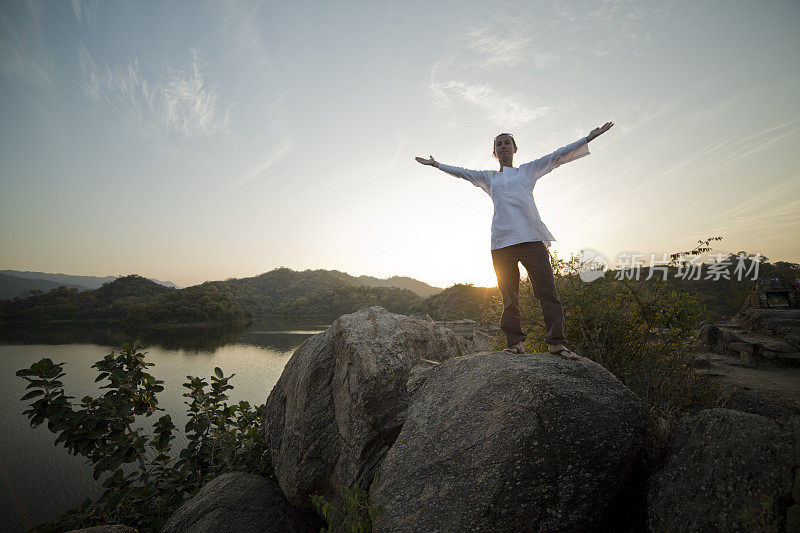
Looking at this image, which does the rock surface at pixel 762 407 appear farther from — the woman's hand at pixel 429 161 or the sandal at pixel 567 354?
the woman's hand at pixel 429 161

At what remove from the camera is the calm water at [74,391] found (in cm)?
1203

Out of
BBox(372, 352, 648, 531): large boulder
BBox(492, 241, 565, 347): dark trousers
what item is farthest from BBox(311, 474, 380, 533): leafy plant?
BBox(492, 241, 565, 347): dark trousers

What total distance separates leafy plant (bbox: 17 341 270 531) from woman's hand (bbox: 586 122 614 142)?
6131mm

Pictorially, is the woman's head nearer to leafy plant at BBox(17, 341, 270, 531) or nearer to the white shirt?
the white shirt

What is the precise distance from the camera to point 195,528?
12.8 ft

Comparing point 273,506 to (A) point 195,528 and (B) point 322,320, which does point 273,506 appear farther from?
(B) point 322,320

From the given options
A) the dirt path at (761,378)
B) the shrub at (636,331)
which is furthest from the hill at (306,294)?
the shrub at (636,331)

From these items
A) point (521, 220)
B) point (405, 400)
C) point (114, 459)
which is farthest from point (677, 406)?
point (114, 459)

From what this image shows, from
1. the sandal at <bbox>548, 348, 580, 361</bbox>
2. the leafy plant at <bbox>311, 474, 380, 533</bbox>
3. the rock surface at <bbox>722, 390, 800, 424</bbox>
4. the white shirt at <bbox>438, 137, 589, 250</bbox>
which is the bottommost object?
the leafy plant at <bbox>311, 474, 380, 533</bbox>

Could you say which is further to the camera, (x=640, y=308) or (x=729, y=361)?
(x=729, y=361)

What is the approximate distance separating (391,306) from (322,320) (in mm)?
26371

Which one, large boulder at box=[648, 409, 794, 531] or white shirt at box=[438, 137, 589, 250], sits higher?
white shirt at box=[438, 137, 589, 250]

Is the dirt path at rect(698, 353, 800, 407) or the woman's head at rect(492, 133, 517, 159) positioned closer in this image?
the woman's head at rect(492, 133, 517, 159)

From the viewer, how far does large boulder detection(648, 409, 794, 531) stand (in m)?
1.95
